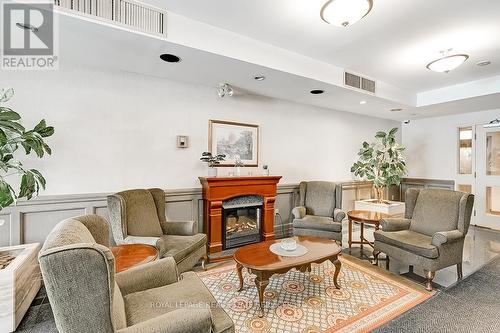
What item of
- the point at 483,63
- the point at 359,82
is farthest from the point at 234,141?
the point at 483,63

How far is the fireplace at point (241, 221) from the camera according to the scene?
12.1 feet

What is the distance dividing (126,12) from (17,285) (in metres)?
2.47

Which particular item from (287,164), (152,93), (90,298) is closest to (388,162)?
(287,164)

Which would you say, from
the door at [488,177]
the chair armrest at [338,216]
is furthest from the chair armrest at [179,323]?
the door at [488,177]

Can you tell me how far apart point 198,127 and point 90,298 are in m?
2.89

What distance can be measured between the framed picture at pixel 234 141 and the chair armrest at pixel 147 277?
2204mm

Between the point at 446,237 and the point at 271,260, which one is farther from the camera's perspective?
the point at 446,237

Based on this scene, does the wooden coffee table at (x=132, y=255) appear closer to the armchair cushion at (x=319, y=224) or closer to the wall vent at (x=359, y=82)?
the armchair cushion at (x=319, y=224)

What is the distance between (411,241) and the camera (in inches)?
110

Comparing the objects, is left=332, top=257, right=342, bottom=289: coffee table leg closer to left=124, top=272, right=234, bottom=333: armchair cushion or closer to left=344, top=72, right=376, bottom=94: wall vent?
left=124, top=272, right=234, bottom=333: armchair cushion

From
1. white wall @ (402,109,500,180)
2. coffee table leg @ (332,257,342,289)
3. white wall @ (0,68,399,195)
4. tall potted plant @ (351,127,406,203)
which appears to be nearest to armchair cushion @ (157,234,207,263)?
white wall @ (0,68,399,195)

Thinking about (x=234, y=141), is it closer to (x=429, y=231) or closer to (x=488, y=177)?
(x=429, y=231)

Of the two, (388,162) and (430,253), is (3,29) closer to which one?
(430,253)

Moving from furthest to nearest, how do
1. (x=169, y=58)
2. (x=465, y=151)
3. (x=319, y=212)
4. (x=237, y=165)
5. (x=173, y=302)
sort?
(x=465, y=151), (x=319, y=212), (x=237, y=165), (x=169, y=58), (x=173, y=302)
